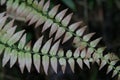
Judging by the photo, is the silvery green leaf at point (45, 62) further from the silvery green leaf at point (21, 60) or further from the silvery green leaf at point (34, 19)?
the silvery green leaf at point (34, 19)

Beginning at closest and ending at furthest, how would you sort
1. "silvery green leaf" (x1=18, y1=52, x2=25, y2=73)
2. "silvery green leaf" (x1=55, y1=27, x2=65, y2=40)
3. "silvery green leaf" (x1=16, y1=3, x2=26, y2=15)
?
1. "silvery green leaf" (x1=18, y1=52, x2=25, y2=73)
2. "silvery green leaf" (x1=55, y1=27, x2=65, y2=40)
3. "silvery green leaf" (x1=16, y1=3, x2=26, y2=15)

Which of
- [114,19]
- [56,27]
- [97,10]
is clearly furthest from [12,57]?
[114,19]

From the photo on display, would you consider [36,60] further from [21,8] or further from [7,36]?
[21,8]

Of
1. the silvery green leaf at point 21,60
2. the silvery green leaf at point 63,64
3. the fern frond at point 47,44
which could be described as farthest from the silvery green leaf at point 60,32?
the silvery green leaf at point 21,60

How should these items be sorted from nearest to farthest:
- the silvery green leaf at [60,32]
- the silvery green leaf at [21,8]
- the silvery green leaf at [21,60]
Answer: the silvery green leaf at [21,60] → the silvery green leaf at [60,32] → the silvery green leaf at [21,8]

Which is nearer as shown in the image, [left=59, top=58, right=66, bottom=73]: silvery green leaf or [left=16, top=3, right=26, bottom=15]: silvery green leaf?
[left=59, top=58, right=66, bottom=73]: silvery green leaf

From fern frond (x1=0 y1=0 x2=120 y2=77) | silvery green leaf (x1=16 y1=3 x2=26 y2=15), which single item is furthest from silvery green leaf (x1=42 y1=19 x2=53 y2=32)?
silvery green leaf (x1=16 y1=3 x2=26 y2=15)

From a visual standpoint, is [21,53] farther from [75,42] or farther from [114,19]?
[114,19]

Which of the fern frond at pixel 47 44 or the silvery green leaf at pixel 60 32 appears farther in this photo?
the silvery green leaf at pixel 60 32

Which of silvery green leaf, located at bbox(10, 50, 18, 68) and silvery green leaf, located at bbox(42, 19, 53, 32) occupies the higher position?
silvery green leaf, located at bbox(42, 19, 53, 32)

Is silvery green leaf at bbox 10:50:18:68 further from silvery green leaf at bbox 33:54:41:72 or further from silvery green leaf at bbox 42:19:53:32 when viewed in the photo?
silvery green leaf at bbox 42:19:53:32

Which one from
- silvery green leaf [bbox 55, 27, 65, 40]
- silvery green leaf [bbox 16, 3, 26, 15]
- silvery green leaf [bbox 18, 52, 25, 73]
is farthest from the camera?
silvery green leaf [bbox 16, 3, 26, 15]
